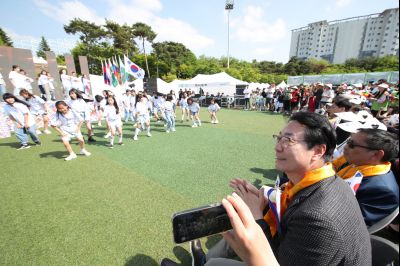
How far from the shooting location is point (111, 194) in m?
3.83

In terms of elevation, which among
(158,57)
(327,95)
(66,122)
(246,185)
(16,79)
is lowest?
(66,122)

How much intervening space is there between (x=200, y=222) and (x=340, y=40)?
103 meters

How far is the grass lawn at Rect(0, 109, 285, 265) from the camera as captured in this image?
2.55 metres

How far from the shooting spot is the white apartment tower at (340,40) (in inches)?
2586

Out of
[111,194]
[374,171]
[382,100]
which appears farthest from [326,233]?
[382,100]

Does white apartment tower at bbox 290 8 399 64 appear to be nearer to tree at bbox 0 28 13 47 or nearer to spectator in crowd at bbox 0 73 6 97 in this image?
spectator in crowd at bbox 0 73 6 97

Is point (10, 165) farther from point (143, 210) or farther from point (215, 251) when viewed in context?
point (215, 251)

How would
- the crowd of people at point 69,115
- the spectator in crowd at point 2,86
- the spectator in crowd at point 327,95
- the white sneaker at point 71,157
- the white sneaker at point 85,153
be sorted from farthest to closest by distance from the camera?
the spectator in crowd at point 2,86 < the spectator in crowd at point 327,95 < the white sneaker at point 85,153 < the white sneaker at point 71,157 < the crowd of people at point 69,115

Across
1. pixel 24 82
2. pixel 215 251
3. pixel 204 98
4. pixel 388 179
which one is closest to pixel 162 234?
pixel 215 251

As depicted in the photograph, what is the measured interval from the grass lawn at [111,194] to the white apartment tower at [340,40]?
77.6 metres

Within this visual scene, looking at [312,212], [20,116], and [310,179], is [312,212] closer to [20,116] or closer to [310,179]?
[310,179]

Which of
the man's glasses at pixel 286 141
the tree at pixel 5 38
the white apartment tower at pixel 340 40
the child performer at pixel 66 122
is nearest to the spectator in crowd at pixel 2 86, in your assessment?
the child performer at pixel 66 122

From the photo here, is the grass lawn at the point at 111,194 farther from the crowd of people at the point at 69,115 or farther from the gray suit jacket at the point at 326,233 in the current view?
the gray suit jacket at the point at 326,233

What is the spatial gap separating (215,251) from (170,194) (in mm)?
1926
